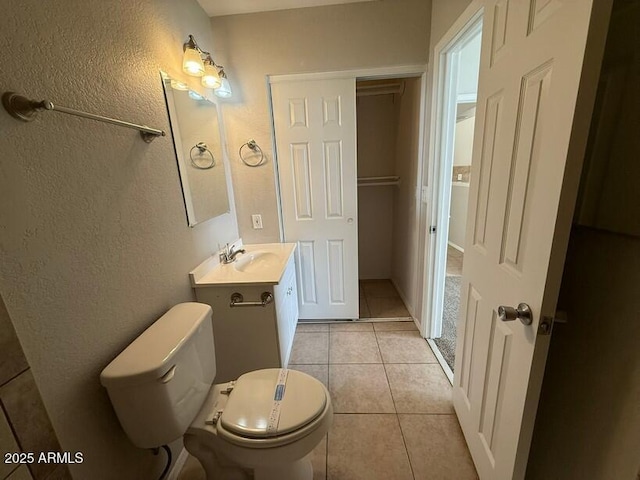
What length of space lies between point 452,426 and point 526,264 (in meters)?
1.15

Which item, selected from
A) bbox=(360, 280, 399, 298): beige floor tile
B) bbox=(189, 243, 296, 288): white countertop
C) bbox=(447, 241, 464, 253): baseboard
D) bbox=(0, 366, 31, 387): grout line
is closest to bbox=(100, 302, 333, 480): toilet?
bbox=(0, 366, 31, 387): grout line

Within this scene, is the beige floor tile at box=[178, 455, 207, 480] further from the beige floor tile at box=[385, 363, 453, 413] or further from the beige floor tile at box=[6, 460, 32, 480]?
the beige floor tile at box=[385, 363, 453, 413]

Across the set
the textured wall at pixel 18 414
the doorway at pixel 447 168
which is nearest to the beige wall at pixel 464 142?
the doorway at pixel 447 168

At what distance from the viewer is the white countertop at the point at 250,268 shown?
4.91 feet

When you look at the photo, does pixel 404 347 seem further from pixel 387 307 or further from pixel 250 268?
pixel 250 268

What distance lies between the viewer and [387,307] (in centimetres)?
266

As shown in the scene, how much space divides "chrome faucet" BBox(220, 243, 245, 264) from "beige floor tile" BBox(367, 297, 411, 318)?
1.41 metres

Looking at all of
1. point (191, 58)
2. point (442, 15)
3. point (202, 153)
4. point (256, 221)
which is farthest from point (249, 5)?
Answer: point (256, 221)

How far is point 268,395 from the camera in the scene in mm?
1089

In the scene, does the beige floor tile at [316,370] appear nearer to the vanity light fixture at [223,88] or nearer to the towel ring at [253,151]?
the towel ring at [253,151]

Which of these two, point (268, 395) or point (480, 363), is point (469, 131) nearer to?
point (480, 363)

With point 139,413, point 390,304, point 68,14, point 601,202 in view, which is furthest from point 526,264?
point 390,304

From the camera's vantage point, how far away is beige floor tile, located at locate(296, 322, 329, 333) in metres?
2.38

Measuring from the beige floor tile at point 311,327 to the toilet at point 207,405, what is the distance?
1.20 m
